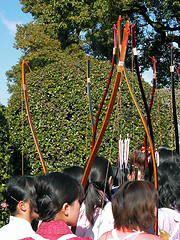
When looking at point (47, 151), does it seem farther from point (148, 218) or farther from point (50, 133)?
point (148, 218)

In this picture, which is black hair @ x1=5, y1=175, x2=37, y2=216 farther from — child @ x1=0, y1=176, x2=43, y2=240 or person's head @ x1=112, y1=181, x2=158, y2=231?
person's head @ x1=112, y1=181, x2=158, y2=231

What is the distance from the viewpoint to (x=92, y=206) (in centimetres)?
247

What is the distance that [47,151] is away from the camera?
14.9ft

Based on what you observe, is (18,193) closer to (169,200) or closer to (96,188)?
(96,188)

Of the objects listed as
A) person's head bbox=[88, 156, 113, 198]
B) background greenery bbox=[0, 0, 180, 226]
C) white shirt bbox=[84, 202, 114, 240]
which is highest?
background greenery bbox=[0, 0, 180, 226]

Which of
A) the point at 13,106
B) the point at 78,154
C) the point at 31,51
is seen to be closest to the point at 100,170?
the point at 78,154

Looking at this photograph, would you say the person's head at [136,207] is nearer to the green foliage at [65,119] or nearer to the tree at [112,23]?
the green foliage at [65,119]

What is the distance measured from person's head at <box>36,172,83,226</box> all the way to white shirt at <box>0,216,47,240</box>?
0.30 meters

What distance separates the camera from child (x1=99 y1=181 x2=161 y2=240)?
5.29 ft

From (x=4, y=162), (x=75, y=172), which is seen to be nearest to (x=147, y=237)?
(x=75, y=172)

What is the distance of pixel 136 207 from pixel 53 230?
0.46 meters

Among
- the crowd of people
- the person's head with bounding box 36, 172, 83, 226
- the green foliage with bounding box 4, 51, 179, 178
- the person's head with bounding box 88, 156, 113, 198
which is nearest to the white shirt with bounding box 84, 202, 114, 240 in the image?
the crowd of people

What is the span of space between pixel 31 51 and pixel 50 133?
13465mm

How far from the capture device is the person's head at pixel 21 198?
87.8 inches
